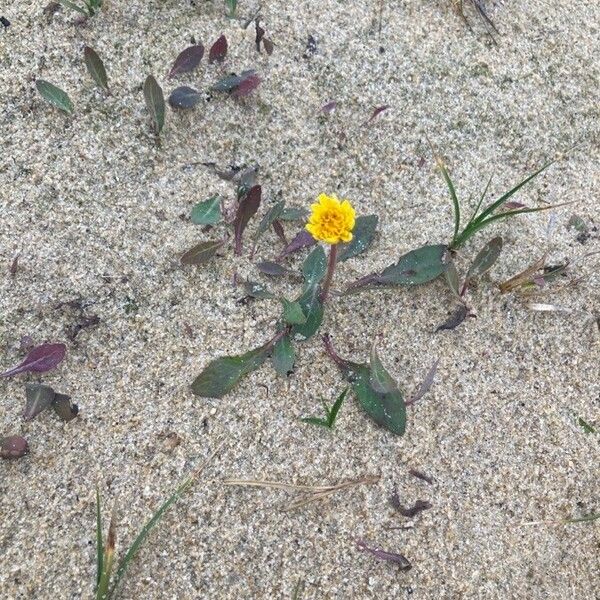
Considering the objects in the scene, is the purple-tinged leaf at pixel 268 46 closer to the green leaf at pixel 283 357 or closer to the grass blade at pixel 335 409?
the green leaf at pixel 283 357

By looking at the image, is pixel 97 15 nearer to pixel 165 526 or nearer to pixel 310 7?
pixel 310 7

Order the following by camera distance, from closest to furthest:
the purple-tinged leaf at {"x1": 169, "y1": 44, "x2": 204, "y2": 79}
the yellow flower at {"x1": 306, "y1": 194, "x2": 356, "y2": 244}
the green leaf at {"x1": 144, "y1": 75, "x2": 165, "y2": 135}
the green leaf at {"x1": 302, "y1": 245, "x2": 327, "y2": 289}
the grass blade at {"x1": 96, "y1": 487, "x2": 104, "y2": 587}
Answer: the grass blade at {"x1": 96, "y1": 487, "x2": 104, "y2": 587} → the yellow flower at {"x1": 306, "y1": 194, "x2": 356, "y2": 244} → the green leaf at {"x1": 302, "y1": 245, "x2": 327, "y2": 289} → the green leaf at {"x1": 144, "y1": 75, "x2": 165, "y2": 135} → the purple-tinged leaf at {"x1": 169, "y1": 44, "x2": 204, "y2": 79}

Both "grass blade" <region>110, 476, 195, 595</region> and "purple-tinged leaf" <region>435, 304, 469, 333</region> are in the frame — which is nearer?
"grass blade" <region>110, 476, 195, 595</region>

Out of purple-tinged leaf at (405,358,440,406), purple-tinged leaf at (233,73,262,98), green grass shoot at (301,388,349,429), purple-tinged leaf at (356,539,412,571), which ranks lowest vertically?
purple-tinged leaf at (356,539,412,571)

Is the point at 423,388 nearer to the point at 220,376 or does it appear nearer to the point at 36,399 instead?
the point at 220,376

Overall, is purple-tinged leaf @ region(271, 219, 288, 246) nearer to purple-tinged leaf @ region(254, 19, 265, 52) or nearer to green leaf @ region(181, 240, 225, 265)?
green leaf @ region(181, 240, 225, 265)

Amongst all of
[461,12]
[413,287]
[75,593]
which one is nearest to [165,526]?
[75,593]

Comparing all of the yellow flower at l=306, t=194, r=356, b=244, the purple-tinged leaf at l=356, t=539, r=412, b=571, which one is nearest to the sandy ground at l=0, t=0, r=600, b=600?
the purple-tinged leaf at l=356, t=539, r=412, b=571
